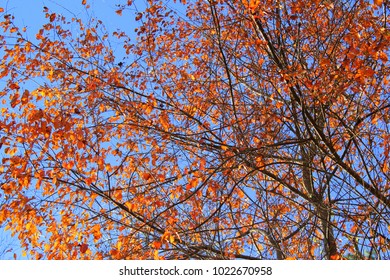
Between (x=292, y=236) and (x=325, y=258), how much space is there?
2.91 feet

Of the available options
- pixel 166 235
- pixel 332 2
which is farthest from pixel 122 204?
pixel 332 2

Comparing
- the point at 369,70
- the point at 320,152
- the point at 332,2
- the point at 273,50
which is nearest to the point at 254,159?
the point at 320,152

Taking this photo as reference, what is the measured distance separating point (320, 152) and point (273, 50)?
5.54 feet

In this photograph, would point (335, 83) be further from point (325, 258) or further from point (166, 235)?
point (166, 235)

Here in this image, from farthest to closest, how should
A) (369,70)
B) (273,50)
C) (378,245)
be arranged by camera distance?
(273,50)
(369,70)
(378,245)

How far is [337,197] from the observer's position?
5.98 m

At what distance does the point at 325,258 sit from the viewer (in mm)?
6176

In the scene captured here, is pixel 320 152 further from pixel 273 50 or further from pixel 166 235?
pixel 166 235

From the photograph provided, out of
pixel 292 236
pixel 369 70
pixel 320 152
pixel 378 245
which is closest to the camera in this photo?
pixel 378 245

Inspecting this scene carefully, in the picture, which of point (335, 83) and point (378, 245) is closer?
point (378, 245)

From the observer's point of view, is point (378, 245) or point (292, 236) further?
point (292, 236)

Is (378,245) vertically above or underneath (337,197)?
underneath

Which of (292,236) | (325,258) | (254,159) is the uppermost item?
(254,159)

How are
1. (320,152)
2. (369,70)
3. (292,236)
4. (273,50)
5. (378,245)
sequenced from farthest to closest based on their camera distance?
(292,236) < (320,152) < (273,50) < (369,70) < (378,245)
